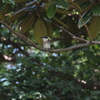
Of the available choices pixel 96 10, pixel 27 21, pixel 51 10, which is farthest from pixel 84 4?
pixel 27 21

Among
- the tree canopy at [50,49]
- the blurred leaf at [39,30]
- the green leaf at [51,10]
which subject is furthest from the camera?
the blurred leaf at [39,30]

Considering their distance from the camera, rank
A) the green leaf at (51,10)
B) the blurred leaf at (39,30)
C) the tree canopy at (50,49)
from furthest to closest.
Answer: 1. the blurred leaf at (39,30)
2. the tree canopy at (50,49)
3. the green leaf at (51,10)

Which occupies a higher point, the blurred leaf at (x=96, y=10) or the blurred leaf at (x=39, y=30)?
the blurred leaf at (x=96, y=10)

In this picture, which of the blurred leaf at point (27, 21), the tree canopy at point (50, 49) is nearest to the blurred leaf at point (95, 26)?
the tree canopy at point (50, 49)

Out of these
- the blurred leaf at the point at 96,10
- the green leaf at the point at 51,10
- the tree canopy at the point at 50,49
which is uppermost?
the green leaf at the point at 51,10

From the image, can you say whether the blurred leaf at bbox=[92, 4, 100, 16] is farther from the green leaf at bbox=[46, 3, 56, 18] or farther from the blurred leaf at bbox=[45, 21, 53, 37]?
the blurred leaf at bbox=[45, 21, 53, 37]

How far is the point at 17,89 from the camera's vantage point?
6.20ft

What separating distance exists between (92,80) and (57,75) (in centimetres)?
69

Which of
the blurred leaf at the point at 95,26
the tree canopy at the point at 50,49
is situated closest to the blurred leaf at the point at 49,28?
the tree canopy at the point at 50,49

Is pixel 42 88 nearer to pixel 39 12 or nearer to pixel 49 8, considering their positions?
pixel 39 12

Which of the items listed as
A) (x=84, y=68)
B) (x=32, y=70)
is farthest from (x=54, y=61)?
(x=32, y=70)

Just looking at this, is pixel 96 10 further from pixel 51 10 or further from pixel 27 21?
pixel 27 21

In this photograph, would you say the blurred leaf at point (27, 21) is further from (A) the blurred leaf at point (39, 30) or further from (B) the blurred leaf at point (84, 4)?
(B) the blurred leaf at point (84, 4)

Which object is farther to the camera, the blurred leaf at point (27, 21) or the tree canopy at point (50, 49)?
the blurred leaf at point (27, 21)
